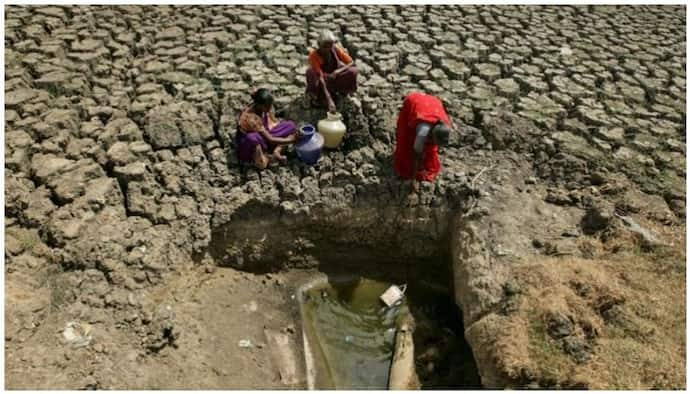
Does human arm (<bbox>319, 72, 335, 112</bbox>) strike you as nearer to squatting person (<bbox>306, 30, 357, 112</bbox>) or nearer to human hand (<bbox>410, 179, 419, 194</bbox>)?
squatting person (<bbox>306, 30, 357, 112</bbox>)

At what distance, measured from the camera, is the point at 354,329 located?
16.1 ft

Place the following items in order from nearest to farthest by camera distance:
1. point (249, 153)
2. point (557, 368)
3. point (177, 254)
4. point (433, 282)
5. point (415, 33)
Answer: point (557, 368) → point (177, 254) → point (249, 153) → point (433, 282) → point (415, 33)

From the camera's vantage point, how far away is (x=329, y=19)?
6668mm

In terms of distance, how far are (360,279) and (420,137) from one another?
5.11 feet

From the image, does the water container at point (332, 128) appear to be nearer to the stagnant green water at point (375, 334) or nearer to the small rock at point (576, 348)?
the stagnant green water at point (375, 334)

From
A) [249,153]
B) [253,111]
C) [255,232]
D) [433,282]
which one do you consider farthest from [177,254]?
[433,282]

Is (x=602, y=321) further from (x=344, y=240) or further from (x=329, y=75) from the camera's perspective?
(x=329, y=75)

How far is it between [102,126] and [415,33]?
343 centimetres

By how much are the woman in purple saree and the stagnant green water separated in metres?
1.27

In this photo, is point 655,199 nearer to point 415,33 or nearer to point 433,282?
point 433,282

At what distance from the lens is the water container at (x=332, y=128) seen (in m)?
5.00

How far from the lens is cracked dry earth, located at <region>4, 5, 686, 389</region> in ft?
12.9

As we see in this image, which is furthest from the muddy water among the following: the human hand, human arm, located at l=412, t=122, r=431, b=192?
human arm, located at l=412, t=122, r=431, b=192

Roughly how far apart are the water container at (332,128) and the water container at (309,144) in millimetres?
66
